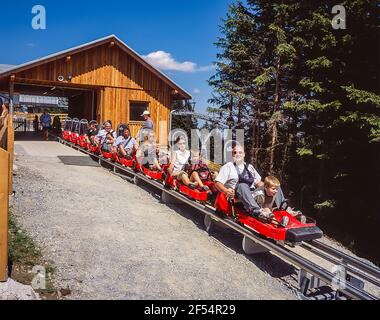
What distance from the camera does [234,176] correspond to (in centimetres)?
650

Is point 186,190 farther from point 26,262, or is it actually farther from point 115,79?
point 115,79

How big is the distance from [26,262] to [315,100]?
12.3 meters

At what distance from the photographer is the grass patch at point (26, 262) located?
3936mm

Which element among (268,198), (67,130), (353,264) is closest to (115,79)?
(67,130)

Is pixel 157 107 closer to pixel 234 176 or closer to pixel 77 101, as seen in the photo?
pixel 77 101

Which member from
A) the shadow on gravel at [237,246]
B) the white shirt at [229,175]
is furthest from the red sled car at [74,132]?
the white shirt at [229,175]

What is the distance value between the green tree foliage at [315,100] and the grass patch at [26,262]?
10.1 m

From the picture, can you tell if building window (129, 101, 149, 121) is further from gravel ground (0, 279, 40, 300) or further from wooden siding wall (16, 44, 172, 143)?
gravel ground (0, 279, 40, 300)

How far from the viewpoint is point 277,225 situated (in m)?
5.43

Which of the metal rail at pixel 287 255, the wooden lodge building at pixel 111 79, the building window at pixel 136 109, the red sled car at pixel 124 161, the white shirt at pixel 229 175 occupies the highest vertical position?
the wooden lodge building at pixel 111 79

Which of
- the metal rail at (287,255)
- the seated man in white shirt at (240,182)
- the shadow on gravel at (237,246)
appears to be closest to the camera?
the metal rail at (287,255)

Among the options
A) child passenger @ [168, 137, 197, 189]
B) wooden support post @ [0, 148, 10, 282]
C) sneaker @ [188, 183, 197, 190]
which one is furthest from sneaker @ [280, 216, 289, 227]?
wooden support post @ [0, 148, 10, 282]

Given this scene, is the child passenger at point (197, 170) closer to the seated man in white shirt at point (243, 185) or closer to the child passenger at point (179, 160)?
the child passenger at point (179, 160)
